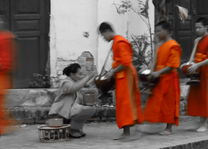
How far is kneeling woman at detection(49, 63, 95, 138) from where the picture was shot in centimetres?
786

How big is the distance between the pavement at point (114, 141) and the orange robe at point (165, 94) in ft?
0.93

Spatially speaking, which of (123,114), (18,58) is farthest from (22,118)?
(123,114)

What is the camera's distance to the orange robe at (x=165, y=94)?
8.04 meters

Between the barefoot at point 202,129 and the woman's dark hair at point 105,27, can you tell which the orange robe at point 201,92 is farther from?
the woman's dark hair at point 105,27

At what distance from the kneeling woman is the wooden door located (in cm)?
225

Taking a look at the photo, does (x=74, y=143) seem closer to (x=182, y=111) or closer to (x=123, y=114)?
(x=123, y=114)

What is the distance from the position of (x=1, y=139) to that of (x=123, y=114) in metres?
1.77

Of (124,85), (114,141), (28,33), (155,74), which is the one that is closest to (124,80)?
(124,85)

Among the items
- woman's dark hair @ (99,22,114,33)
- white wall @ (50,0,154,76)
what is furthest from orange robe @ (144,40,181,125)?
white wall @ (50,0,154,76)

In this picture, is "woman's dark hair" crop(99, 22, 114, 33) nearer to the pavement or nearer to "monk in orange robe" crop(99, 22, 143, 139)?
"monk in orange robe" crop(99, 22, 143, 139)

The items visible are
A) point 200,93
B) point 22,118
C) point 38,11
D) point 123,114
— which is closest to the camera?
point 123,114

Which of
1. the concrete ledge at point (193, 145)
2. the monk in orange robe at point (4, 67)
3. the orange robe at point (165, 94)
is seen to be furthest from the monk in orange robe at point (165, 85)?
the monk in orange robe at point (4, 67)

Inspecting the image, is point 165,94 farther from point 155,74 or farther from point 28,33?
point 28,33

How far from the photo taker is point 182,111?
1048cm
